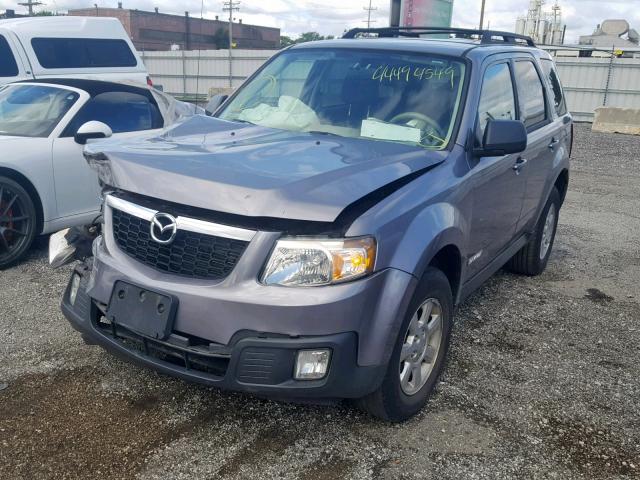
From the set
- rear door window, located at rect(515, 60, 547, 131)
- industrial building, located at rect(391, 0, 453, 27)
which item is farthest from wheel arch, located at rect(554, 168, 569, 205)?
industrial building, located at rect(391, 0, 453, 27)

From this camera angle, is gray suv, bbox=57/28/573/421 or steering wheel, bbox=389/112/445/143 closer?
gray suv, bbox=57/28/573/421

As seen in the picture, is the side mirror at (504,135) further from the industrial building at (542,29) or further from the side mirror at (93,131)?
the industrial building at (542,29)

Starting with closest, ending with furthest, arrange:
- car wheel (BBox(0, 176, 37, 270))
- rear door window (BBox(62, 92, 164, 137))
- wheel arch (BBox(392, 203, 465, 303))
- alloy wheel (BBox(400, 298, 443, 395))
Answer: wheel arch (BBox(392, 203, 465, 303)), alloy wheel (BBox(400, 298, 443, 395)), car wheel (BBox(0, 176, 37, 270)), rear door window (BBox(62, 92, 164, 137))

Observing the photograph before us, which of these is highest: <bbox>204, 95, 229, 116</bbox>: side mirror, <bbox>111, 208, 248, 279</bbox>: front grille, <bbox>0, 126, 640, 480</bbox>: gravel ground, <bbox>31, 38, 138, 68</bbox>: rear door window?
<bbox>31, 38, 138, 68</bbox>: rear door window

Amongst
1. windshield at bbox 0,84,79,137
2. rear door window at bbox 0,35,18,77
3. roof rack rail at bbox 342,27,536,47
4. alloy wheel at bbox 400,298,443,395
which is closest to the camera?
alloy wheel at bbox 400,298,443,395

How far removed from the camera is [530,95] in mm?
4859

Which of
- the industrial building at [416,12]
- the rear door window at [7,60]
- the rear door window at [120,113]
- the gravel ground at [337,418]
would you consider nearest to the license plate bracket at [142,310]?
the gravel ground at [337,418]

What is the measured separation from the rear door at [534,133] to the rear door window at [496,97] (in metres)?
0.20

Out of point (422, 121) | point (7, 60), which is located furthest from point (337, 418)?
point (7, 60)

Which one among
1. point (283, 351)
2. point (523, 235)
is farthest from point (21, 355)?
point (523, 235)

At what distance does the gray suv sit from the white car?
2.08m

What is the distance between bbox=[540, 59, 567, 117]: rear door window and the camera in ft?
18.0

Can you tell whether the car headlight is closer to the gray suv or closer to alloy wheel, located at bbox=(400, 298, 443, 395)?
the gray suv

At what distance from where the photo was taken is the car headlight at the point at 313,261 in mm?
2588
